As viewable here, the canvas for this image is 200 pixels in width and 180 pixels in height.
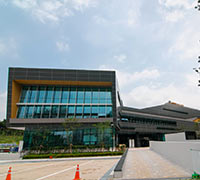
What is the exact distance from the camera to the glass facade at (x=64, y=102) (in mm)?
32750

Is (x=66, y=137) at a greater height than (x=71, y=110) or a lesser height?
lesser

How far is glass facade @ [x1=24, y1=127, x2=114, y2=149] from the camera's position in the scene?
31.3 m

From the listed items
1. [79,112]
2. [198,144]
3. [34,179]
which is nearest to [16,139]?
[79,112]

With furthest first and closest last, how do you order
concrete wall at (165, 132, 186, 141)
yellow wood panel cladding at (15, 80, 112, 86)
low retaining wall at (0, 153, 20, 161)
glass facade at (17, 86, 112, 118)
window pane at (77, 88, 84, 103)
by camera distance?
window pane at (77, 88, 84, 103) → yellow wood panel cladding at (15, 80, 112, 86) → glass facade at (17, 86, 112, 118) → low retaining wall at (0, 153, 20, 161) → concrete wall at (165, 132, 186, 141)

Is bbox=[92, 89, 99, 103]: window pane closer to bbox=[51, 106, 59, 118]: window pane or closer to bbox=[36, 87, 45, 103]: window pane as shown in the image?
bbox=[51, 106, 59, 118]: window pane

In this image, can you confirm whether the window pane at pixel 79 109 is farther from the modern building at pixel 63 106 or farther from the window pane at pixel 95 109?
the window pane at pixel 95 109

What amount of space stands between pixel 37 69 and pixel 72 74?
620 cm

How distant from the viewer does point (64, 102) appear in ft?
111

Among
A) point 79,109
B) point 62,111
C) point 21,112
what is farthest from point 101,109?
point 21,112

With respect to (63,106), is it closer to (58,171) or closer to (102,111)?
(102,111)

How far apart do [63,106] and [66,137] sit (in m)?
5.64

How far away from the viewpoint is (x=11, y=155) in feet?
91.9

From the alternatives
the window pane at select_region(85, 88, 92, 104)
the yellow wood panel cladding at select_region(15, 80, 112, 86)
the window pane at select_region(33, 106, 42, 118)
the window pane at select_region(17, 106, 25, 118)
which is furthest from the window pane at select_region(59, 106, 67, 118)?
the window pane at select_region(17, 106, 25, 118)

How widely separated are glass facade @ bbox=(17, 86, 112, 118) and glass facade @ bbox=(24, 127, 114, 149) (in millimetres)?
2617
